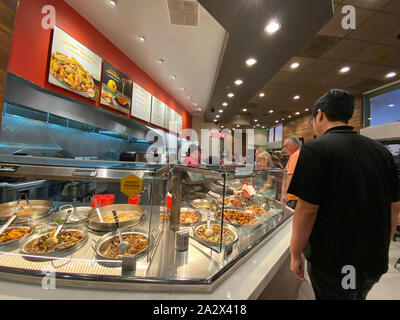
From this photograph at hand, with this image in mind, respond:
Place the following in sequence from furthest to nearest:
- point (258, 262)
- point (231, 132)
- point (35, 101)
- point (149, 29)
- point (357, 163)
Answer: point (231, 132) → point (149, 29) → point (35, 101) → point (258, 262) → point (357, 163)

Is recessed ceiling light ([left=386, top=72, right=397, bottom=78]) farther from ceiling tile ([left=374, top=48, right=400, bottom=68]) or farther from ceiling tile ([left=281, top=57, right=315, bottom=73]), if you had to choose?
ceiling tile ([left=281, top=57, right=315, bottom=73])

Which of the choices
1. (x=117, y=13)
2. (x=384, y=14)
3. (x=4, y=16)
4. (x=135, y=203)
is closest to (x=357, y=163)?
(x=135, y=203)

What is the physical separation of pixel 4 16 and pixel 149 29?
103 inches

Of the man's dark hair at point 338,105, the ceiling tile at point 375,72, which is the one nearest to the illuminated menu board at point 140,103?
the man's dark hair at point 338,105

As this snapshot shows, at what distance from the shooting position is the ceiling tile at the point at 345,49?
3012mm

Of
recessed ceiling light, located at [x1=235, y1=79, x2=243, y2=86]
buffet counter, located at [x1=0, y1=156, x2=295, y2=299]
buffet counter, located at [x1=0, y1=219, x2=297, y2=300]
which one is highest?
recessed ceiling light, located at [x1=235, y1=79, x2=243, y2=86]

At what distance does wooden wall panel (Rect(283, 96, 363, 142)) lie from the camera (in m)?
5.21

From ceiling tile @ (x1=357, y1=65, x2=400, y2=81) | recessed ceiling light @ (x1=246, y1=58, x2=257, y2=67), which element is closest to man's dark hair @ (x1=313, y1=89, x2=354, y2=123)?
recessed ceiling light @ (x1=246, y1=58, x2=257, y2=67)

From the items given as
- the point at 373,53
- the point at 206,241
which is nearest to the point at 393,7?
the point at 373,53

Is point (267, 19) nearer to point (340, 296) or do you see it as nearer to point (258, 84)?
point (258, 84)

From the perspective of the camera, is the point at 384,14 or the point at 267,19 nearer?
the point at 267,19

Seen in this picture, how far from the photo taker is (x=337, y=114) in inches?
42.0

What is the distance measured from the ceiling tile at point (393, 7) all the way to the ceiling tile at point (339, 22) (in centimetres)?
14

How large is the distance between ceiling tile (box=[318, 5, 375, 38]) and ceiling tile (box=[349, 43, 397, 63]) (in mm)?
920
